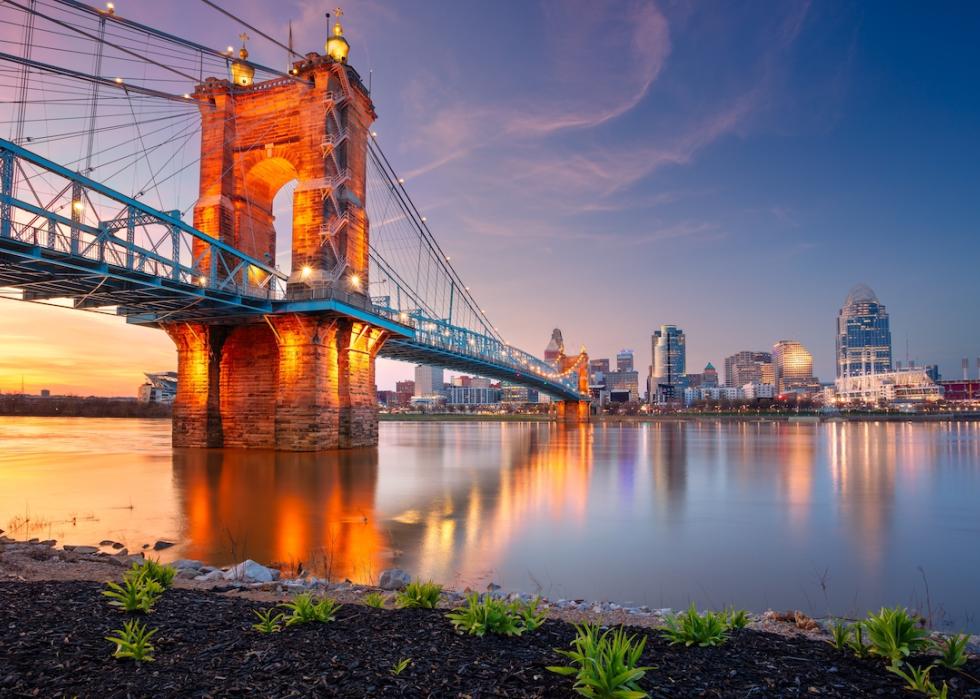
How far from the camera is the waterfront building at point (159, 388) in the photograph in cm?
14299

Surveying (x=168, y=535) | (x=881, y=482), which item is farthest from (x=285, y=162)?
(x=881, y=482)

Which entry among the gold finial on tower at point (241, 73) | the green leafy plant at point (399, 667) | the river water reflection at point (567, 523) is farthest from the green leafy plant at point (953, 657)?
the gold finial on tower at point (241, 73)

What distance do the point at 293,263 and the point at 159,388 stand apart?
144m

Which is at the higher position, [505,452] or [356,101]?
[356,101]

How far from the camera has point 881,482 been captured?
2461 centimetres

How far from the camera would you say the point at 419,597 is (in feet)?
19.8

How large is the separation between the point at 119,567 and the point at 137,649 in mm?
5009

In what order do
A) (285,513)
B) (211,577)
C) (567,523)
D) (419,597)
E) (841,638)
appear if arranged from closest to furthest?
(841,638), (419,597), (211,577), (567,523), (285,513)

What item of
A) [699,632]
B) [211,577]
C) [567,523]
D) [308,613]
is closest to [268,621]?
[308,613]

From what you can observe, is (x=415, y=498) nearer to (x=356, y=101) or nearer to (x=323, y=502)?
(x=323, y=502)

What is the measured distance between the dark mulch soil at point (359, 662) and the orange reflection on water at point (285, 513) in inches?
176

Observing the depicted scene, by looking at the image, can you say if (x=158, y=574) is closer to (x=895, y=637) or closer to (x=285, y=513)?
(x=895, y=637)

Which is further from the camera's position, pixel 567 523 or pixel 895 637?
pixel 567 523

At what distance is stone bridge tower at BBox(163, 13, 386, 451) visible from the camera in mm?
32594
